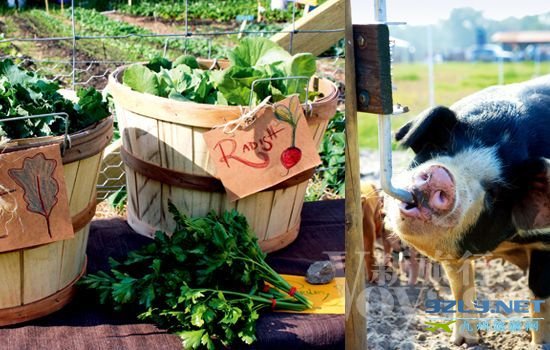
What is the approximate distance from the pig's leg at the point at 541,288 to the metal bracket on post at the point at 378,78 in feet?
4.31

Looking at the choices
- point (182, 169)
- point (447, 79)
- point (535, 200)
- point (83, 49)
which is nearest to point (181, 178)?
point (182, 169)

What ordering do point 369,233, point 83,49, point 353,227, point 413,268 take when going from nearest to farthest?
1. point 353,227
2. point 369,233
3. point 413,268
4. point 83,49

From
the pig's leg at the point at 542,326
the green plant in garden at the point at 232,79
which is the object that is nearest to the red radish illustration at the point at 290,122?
the green plant in garden at the point at 232,79

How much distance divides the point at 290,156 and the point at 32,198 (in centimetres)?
84

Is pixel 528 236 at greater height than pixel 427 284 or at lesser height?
greater

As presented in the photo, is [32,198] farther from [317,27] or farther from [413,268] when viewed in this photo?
[317,27]

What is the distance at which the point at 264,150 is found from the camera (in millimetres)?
2375

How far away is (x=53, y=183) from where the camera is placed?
196cm

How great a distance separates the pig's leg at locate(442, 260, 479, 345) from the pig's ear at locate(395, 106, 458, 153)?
0.56 meters

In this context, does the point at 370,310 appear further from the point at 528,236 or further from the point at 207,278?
the point at 207,278

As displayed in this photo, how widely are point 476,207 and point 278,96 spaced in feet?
2.37

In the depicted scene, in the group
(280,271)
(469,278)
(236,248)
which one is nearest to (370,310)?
(469,278)

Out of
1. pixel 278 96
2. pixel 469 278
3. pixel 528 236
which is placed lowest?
pixel 469 278

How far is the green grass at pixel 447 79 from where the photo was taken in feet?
26.6
